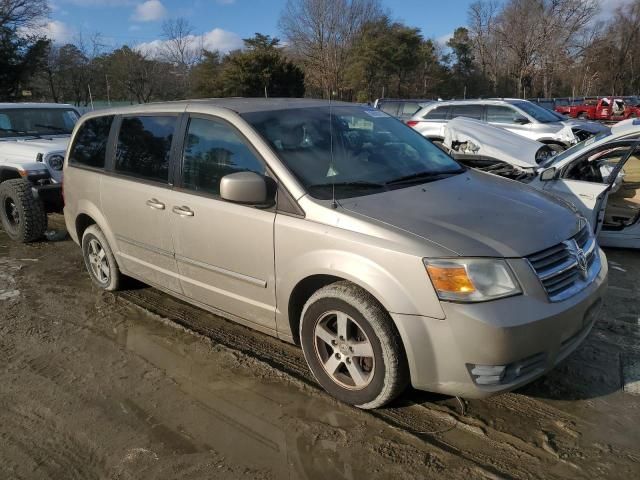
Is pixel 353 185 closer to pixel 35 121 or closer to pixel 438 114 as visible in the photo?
pixel 35 121

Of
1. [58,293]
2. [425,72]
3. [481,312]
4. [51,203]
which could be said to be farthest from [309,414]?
[425,72]

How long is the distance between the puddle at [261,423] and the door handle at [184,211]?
3.34ft

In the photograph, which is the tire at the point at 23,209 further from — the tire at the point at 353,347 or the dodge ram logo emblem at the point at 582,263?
the dodge ram logo emblem at the point at 582,263

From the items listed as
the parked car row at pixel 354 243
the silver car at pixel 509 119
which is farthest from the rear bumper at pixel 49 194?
the silver car at pixel 509 119

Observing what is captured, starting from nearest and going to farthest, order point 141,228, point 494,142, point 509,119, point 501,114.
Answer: point 141,228
point 494,142
point 509,119
point 501,114

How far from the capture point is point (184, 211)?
364 cm

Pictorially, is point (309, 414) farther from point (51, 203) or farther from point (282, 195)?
point (51, 203)

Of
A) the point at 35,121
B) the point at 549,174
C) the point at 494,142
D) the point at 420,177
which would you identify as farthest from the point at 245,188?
the point at 35,121

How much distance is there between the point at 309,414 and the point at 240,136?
1.79m

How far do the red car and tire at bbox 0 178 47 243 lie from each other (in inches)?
1135

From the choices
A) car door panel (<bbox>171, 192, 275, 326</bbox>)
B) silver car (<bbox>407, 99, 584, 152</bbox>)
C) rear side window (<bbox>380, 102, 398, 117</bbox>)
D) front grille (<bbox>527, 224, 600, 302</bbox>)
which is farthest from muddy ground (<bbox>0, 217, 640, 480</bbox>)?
rear side window (<bbox>380, 102, 398, 117</bbox>)

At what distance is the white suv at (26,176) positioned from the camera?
662 cm

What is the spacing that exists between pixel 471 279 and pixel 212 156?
1.98 meters

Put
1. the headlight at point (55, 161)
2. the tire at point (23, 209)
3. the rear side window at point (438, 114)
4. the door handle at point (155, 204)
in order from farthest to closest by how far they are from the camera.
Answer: the rear side window at point (438, 114)
the headlight at point (55, 161)
the tire at point (23, 209)
the door handle at point (155, 204)
